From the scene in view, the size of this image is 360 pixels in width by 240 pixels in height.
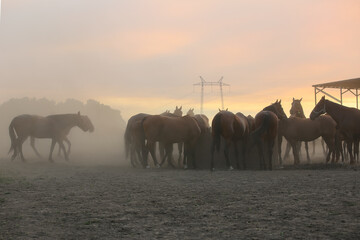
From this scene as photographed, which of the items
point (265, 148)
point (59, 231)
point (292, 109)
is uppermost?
point (292, 109)

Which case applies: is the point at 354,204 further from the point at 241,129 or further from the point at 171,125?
the point at 171,125

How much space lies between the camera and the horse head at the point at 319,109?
15.1m

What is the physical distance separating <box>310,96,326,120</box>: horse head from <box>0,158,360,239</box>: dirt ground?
5654 mm

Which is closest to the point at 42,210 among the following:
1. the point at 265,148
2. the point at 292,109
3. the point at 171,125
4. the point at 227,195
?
the point at 227,195

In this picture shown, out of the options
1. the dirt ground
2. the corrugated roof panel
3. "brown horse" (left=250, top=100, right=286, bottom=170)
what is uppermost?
the corrugated roof panel

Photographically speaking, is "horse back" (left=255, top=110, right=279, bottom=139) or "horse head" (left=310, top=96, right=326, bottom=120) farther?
"horse head" (left=310, top=96, right=326, bottom=120)

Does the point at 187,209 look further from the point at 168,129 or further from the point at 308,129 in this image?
the point at 308,129

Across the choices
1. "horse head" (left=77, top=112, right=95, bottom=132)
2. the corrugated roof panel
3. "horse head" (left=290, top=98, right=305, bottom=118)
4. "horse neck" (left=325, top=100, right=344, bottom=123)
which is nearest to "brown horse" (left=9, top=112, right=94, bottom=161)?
"horse head" (left=77, top=112, right=95, bottom=132)

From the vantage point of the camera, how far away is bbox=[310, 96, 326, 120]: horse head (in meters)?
15.1

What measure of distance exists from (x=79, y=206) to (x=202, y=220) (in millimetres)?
2399

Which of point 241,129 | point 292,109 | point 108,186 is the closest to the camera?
point 108,186

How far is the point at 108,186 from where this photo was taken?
9.44 m

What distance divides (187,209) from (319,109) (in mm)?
10147

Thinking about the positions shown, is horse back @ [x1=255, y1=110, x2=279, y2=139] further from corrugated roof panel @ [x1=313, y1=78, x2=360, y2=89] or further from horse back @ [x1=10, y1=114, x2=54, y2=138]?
corrugated roof panel @ [x1=313, y1=78, x2=360, y2=89]
